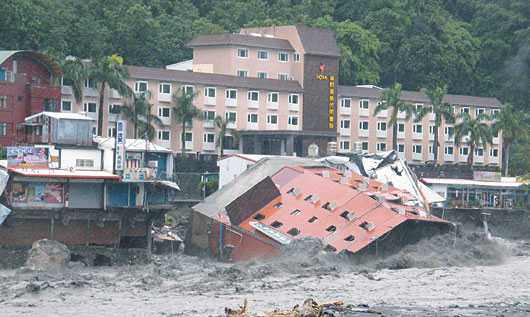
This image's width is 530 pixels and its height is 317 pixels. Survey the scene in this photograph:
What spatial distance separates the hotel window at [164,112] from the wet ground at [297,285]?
30.6 meters

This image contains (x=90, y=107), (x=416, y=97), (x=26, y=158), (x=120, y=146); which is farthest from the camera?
(x=416, y=97)

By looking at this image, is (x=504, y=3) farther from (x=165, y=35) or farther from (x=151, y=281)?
(x=151, y=281)

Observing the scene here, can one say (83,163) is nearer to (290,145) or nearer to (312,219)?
(312,219)

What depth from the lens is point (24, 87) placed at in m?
68.0

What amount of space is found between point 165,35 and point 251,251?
5368cm

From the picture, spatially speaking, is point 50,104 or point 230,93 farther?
point 230,93

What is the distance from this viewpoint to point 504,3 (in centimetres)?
11731

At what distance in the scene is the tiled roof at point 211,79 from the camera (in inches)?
3113

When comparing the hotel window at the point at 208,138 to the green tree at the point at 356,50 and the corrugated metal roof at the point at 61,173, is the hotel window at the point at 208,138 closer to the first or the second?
the green tree at the point at 356,50

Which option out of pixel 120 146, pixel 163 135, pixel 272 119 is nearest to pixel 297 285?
pixel 120 146

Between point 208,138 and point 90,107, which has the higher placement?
point 90,107

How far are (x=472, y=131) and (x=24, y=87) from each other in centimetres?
4198

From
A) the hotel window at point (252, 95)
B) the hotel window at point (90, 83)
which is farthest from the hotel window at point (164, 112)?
the hotel window at point (252, 95)

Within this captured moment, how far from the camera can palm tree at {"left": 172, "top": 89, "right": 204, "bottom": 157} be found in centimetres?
7688
